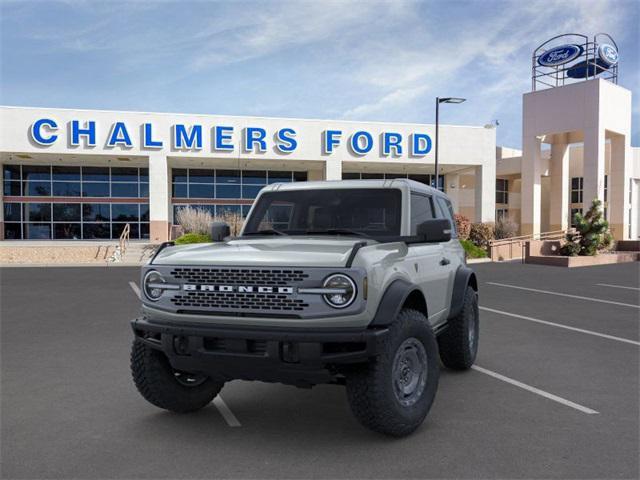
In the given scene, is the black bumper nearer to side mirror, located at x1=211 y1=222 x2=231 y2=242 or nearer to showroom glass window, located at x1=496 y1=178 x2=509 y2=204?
side mirror, located at x1=211 y1=222 x2=231 y2=242

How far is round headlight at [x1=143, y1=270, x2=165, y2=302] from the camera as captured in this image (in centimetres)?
422

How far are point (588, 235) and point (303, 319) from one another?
23432mm

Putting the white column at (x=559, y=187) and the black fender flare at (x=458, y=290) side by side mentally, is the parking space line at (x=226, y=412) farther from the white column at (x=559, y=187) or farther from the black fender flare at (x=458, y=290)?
the white column at (x=559, y=187)

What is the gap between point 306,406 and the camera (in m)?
5.04

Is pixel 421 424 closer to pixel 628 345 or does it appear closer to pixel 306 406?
pixel 306 406

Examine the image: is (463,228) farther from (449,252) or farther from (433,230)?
(433,230)

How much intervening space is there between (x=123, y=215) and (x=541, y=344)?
32351 mm

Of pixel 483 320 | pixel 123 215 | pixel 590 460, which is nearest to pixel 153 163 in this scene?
pixel 123 215

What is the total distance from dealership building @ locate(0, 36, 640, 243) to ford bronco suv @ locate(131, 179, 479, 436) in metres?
28.2

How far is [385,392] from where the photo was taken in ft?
12.6

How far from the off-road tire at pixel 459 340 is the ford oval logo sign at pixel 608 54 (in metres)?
32.8

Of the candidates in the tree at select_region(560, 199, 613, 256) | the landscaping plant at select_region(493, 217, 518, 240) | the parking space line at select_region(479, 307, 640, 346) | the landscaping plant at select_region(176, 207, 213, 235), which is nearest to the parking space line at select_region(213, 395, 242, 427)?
the parking space line at select_region(479, 307, 640, 346)

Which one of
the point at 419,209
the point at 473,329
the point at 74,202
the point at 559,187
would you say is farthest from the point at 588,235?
the point at 74,202

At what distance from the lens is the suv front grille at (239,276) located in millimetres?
3803
